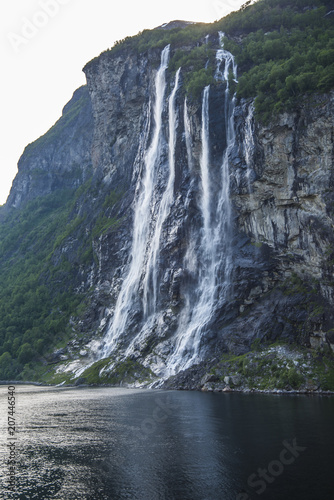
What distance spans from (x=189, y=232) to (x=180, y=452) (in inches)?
1827

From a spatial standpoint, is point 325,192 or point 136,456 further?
point 325,192


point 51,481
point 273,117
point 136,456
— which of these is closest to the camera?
point 51,481

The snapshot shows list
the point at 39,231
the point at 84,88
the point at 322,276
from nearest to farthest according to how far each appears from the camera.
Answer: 1. the point at 322,276
2. the point at 39,231
3. the point at 84,88

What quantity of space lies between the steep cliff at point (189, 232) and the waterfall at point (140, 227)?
0.38 metres

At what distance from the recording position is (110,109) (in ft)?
356

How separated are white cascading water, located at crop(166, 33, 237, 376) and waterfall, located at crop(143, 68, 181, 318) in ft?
25.8

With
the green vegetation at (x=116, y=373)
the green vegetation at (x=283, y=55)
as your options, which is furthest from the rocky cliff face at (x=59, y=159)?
the green vegetation at (x=116, y=373)

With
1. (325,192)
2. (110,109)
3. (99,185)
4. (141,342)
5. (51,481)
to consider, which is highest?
(110,109)

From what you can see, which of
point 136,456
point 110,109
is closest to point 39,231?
point 110,109

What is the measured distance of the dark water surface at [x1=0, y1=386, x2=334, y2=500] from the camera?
15969mm

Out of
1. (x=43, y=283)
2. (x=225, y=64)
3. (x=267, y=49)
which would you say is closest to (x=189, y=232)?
(x=225, y=64)

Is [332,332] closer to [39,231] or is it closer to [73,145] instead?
[39,231]

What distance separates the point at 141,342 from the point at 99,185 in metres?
60.7

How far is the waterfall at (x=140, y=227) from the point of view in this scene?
72.5 m
